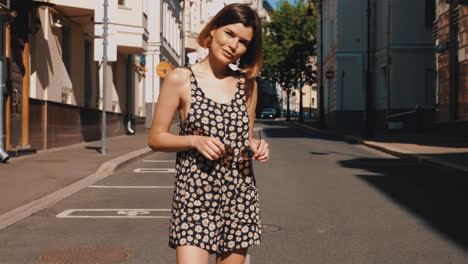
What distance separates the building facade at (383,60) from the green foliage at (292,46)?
2252cm

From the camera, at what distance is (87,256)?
262 inches

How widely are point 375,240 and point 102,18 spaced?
1360 cm

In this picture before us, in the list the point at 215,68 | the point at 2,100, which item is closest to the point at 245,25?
the point at 215,68

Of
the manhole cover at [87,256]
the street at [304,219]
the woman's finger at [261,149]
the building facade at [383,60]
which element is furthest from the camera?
the building facade at [383,60]

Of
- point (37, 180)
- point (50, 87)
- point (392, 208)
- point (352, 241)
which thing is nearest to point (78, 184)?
point (37, 180)

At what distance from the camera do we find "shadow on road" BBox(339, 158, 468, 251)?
28.5 feet

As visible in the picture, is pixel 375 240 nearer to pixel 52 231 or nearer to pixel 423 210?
pixel 423 210

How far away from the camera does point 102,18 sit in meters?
19.5

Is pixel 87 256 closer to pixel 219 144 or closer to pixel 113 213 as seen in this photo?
pixel 113 213

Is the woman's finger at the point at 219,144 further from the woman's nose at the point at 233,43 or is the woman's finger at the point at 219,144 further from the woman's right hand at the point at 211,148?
the woman's nose at the point at 233,43

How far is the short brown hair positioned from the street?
313cm

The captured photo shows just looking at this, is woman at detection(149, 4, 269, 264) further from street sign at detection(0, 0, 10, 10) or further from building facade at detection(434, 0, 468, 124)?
building facade at detection(434, 0, 468, 124)

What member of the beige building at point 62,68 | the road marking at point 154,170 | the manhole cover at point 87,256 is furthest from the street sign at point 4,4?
the manhole cover at point 87,256

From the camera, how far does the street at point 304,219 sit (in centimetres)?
684
